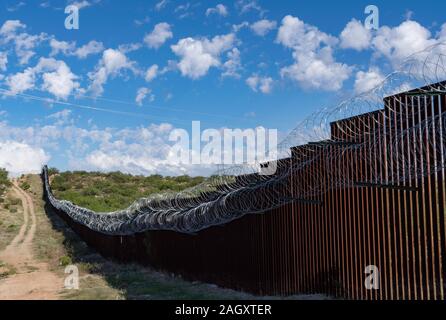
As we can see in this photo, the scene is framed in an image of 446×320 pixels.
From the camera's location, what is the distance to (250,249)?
9961 millimetres

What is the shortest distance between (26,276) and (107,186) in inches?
1326

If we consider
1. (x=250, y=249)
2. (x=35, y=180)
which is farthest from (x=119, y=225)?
(x=35, y=180)

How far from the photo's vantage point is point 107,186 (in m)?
50.2

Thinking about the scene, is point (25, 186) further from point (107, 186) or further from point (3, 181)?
point (107, 186)

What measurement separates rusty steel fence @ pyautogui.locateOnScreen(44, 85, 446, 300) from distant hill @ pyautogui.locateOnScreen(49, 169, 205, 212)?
28.2m

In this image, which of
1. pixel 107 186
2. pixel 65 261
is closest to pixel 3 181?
pixel 107 186

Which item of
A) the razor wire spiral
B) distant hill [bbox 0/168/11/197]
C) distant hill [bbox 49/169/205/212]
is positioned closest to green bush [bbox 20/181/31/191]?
distant hill [bbox 0/168/11/197]

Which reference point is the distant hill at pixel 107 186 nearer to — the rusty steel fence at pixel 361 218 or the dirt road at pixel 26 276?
the dirt road at pixel 26 276

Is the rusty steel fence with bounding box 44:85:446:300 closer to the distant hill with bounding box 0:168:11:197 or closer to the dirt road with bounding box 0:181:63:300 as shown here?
the dirt road with bounding box 0:181:63:300

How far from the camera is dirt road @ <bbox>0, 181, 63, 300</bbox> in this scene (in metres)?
13.0

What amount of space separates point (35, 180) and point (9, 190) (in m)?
10.4

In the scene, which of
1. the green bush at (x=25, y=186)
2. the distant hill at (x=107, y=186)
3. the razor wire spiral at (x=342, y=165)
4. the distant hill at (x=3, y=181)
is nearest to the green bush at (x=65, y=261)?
the razor wire spiral at (x=342, y=165)
